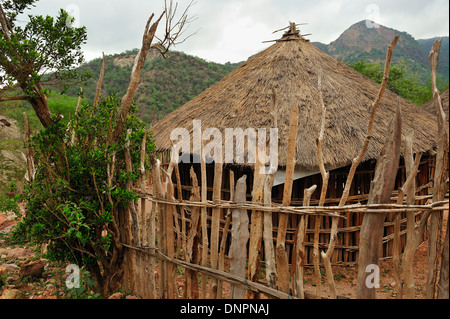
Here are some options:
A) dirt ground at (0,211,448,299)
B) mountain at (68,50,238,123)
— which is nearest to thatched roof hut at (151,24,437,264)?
dirt ground at (0,211,448,299)

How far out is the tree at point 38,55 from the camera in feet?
10.9

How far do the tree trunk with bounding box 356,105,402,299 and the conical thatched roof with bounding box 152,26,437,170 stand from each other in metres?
2.96

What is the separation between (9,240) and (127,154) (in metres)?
5.16

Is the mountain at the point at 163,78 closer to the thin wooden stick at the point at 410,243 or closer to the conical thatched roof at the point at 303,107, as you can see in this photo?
the conical thatched roof at the point at 303,107

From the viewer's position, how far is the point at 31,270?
4.81 metres

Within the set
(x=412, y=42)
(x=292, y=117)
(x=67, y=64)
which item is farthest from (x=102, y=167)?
(x=412, y=42)

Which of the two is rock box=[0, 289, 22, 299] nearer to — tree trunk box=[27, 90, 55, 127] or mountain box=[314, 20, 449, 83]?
tree trunk box=[27, 90, 55, 127]

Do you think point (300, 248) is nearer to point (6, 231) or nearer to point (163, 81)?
point (6, 231)

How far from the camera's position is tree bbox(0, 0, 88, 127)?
3332 millimetres

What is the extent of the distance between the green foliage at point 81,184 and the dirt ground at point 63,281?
0.86 m

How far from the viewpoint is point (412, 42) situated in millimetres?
49219

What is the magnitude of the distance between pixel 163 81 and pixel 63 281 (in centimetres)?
2709

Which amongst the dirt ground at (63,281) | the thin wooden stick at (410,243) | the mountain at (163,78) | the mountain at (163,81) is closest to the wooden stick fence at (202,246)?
the thin wooden stick at (410,243)

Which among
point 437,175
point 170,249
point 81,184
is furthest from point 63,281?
point 437,175
